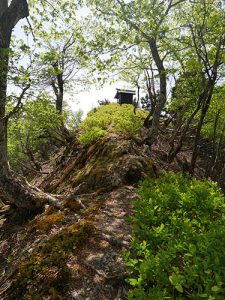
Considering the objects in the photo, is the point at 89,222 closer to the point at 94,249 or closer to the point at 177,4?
the point at 94,249

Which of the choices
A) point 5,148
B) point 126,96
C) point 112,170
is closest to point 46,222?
point 5,148

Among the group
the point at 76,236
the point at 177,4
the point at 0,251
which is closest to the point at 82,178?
the point at 0,251

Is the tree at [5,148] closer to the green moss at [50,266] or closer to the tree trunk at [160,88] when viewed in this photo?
the green moss at [50,266]

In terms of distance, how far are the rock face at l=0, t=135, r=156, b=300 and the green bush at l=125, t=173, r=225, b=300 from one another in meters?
0.66

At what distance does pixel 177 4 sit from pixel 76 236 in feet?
37.1

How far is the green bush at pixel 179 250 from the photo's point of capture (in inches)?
94.0

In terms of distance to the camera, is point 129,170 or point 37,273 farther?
point 129,170

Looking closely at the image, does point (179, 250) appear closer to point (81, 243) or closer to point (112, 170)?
point (81, 243)

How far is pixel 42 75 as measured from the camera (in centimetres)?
737

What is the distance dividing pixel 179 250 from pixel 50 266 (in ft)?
7.98

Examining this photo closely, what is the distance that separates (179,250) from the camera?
9.54ft

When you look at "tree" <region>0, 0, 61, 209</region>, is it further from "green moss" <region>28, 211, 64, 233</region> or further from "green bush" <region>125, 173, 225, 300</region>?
"green bush" <region>125, 173, 225, 300</region>

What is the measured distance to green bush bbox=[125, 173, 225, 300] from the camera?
7.84ft

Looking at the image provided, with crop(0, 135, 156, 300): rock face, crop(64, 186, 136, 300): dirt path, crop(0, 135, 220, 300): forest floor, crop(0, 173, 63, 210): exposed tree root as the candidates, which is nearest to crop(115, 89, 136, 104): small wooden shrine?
crop(0, 135, 220, 300): forest floor
